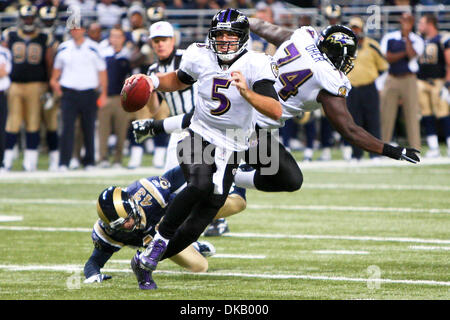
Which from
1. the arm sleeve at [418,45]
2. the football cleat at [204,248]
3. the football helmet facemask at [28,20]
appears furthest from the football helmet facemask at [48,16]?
the football cleat at [204,248]

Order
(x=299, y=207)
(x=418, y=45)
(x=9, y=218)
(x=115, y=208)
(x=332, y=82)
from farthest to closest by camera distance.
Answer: (x=418, y=45) → (x=299, y=207) → (x=9, y=218) → (x=332, y=82) → (x=115, y=208)

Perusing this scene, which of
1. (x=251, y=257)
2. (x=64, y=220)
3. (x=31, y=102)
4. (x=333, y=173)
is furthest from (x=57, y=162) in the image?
(x=251, y=257)

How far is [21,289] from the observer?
546 centimetres

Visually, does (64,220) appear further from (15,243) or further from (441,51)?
(441,51)

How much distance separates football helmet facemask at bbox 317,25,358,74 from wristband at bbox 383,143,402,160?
803mm

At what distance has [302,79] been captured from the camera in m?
6.74

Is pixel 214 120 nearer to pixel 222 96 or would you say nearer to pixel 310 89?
pixel 222 96

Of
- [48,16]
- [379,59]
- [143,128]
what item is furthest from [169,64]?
[48,16]

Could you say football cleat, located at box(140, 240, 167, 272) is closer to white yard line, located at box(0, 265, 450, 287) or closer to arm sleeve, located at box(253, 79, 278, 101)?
white yard line, located at box(0, 265, 450, 287)

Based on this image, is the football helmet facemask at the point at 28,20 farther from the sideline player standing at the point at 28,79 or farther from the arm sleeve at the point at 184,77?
the arm sleeve at the point at 184,77

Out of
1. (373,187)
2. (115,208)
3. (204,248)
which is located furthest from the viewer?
(373,187)

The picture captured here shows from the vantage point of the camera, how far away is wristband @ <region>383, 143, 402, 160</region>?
605cm

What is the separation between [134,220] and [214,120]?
2.41 feet

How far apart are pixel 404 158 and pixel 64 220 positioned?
3.65 metres
